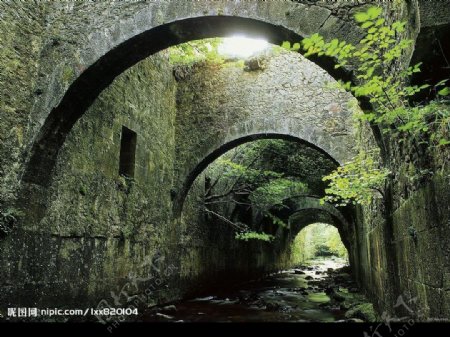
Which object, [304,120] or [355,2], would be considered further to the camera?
[304,120]

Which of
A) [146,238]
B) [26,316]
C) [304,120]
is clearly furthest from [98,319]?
[304,120]

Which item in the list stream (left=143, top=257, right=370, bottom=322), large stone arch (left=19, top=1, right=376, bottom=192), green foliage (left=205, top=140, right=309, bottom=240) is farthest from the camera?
green foliage (left=205, top=140, right=309, bottom=240)

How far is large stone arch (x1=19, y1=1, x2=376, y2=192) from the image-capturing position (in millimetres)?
4195

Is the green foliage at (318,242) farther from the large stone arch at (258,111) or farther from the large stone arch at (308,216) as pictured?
the large stone arch at (258,111)

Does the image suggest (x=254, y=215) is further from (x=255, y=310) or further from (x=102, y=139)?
(x=102, y=139)

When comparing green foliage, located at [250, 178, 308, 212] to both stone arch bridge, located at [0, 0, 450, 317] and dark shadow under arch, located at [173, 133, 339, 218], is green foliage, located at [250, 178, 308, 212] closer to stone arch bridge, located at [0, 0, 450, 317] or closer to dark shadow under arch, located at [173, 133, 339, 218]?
dark shadow under arch, located at [173, 133, 339, 218]

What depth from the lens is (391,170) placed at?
146 inches

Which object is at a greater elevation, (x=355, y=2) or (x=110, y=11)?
(x=110, y=11)

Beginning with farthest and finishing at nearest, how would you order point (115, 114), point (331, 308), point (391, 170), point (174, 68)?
point (174, 68), point (331, 308), point (115, 114), point (391, 170)

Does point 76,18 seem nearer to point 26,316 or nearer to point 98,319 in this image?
point 26,316

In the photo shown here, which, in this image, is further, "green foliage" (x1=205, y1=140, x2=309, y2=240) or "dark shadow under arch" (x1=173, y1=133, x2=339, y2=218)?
"green foliage" (x1=205, y1=140, x2=309, y2=240)

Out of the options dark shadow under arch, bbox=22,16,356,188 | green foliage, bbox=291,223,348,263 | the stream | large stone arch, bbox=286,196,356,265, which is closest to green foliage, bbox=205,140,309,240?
the stream

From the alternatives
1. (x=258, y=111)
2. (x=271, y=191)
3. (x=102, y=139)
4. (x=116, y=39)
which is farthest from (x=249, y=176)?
(x=116, y=39)

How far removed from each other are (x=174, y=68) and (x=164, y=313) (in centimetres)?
578
